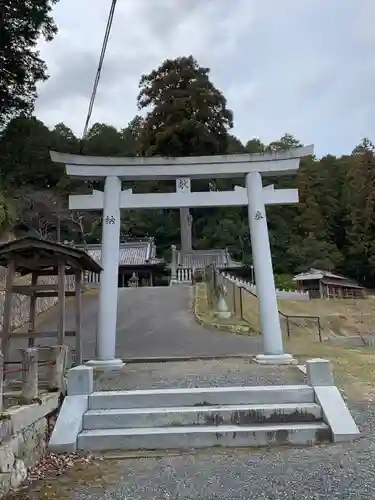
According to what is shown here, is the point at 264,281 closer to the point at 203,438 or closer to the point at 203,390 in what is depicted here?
the point at 203,390

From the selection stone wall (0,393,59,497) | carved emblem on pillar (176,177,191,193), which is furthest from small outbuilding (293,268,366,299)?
stone wall (0,393,59,497)

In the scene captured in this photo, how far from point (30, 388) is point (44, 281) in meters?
16.6

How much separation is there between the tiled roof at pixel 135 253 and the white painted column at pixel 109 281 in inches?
935

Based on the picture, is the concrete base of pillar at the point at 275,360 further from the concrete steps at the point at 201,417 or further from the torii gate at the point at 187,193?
the concrete steps at the point at 201,417

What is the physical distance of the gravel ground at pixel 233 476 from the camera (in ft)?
12.6

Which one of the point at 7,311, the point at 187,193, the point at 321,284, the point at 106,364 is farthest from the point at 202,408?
the point at 321,284

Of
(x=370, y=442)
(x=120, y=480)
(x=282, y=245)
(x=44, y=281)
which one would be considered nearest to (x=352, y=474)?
(x=370, y=442)

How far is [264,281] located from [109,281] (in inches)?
119

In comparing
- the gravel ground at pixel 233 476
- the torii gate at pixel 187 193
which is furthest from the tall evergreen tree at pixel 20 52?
the gravel ground at pixel 233 476

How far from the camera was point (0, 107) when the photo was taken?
14.8m

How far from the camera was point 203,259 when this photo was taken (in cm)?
3294

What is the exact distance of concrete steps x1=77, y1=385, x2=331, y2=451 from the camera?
5203mm

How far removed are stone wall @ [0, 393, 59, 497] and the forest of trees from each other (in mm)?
22699

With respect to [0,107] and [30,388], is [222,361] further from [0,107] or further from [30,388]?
[0,107]
